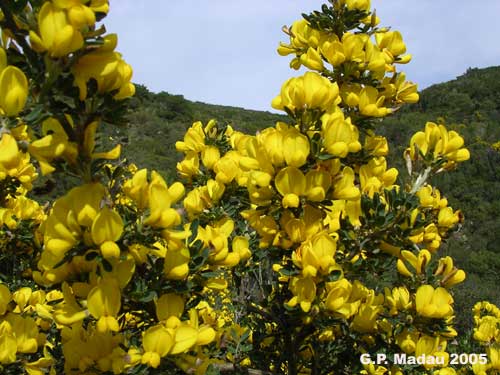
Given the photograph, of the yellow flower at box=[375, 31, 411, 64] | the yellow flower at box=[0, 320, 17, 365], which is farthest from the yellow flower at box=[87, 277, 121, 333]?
the yellow flower at box=[375, 31, 411, 64]

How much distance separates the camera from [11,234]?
9.01 feet

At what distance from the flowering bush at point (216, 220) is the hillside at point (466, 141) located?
38.0 feet

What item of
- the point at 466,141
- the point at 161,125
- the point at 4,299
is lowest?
the point at 4,299

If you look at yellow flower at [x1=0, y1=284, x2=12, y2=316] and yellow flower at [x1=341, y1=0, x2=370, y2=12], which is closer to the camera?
yellow flower at [x1=0, y1=284, x2=12, y2=316]

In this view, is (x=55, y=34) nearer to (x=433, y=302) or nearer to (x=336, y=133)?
(x=336, y=133)

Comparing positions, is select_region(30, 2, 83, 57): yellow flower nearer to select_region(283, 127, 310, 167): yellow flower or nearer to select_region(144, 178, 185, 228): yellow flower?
select_region(144, 178, 185, 228): yellow flower

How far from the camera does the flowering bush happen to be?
1.12 metres

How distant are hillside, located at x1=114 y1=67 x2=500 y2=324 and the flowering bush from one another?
38.0 ft

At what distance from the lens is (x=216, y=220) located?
2.42m

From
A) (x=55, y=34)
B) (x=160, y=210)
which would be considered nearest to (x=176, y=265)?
(x=160, y=210)

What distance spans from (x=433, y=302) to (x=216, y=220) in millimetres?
1045

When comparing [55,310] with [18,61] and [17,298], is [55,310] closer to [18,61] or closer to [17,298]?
[18,61]

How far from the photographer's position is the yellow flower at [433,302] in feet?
5.94

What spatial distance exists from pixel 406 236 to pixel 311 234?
40cm
